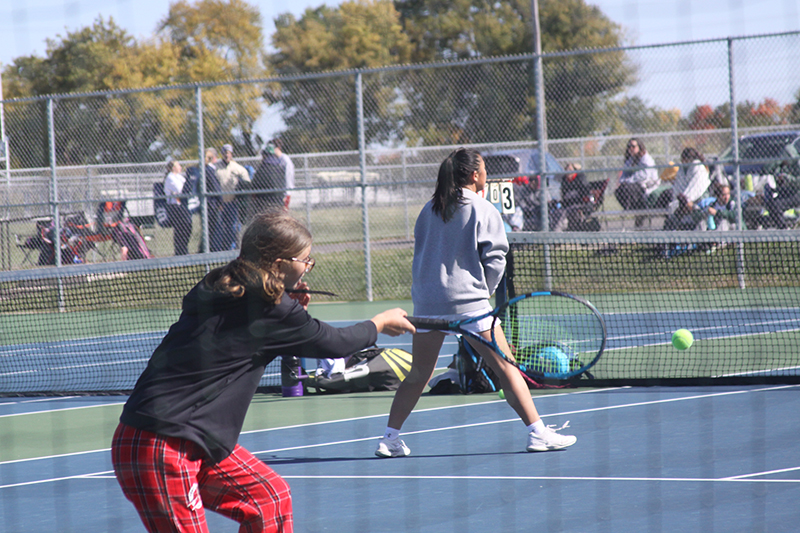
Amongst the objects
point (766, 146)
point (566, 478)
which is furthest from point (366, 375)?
point (766, 146)

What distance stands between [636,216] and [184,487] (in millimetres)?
10553

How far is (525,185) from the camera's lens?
12438 millimetres

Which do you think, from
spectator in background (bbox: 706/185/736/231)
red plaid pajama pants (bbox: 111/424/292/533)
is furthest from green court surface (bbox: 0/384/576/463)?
spectator in background (bbox: 706/185/736/231)

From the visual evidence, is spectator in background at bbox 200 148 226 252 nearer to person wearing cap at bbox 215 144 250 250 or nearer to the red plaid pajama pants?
person wearing cap at bbox 215 144 250 250

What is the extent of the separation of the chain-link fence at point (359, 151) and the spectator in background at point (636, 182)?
47 mm

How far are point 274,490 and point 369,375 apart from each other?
14.3 ft

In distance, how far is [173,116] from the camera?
13.3 metres

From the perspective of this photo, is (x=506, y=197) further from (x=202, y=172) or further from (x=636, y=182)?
(x=636, y=182)

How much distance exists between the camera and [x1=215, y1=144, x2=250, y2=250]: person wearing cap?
11.8m

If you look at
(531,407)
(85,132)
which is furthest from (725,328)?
(85,132)

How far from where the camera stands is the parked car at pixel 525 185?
12331 mm

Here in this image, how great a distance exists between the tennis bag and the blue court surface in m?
0.14

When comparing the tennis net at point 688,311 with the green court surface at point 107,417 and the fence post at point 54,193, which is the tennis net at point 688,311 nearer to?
the green court surface at point 107,417

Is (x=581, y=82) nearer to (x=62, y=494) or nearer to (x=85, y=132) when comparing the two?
(x=85, y=132)
